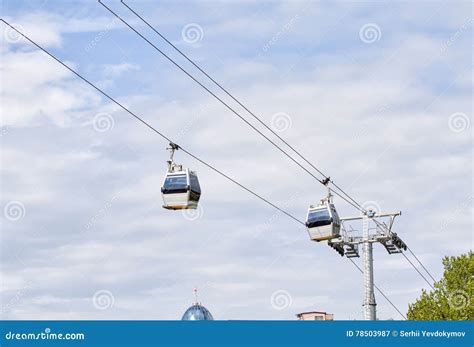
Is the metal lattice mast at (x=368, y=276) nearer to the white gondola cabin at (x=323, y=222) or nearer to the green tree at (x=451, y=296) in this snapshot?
the green tree at (x=451, y=296)

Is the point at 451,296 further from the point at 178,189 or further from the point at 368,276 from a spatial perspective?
the point at 178,189

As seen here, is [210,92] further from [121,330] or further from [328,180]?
[328,180]

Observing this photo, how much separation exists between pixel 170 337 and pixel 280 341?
8.59 ft

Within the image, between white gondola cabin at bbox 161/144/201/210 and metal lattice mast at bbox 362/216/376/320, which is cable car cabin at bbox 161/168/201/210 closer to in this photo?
white gondola cabin at bbox 161/144/201/210

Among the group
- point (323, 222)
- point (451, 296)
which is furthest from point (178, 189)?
point (451, 296)

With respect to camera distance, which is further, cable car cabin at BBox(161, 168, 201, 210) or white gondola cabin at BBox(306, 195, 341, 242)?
white gondola cabin at BBox(306, 195, 341, 242)

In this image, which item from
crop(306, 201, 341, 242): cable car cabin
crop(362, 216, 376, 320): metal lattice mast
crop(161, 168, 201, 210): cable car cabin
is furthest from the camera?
crop(362, 216, 376, 320): metal lattice mast

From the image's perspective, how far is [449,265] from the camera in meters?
65.1

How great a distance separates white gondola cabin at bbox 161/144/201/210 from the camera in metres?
24.8

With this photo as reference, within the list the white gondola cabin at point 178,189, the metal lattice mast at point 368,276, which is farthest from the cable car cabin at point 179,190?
the metal lattice mast at point 368,276

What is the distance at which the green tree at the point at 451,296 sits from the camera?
6097 cm

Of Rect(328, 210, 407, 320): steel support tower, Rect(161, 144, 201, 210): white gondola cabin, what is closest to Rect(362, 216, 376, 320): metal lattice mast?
Rect(328, 210, 407, 320): steel support tower

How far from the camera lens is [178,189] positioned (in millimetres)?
24766

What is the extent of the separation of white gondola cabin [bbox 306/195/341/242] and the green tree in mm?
32285
